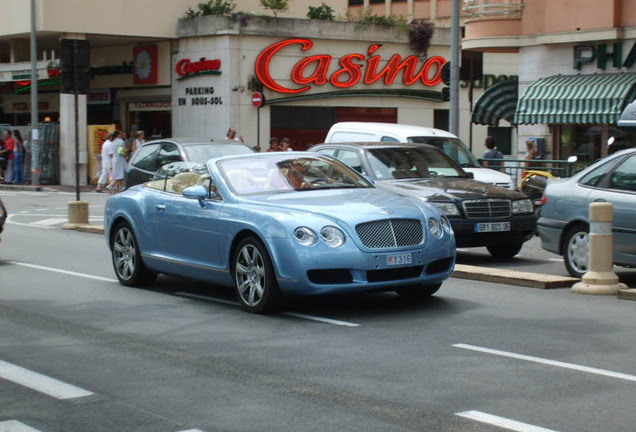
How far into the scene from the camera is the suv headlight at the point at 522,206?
14148 millimetres

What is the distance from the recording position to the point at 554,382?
695cm

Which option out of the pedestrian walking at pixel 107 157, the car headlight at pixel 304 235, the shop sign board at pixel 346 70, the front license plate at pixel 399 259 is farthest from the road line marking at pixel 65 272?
the shop sign board at pixel 346 70

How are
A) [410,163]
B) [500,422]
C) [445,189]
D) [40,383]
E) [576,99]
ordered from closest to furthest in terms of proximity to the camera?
1. [500,422]
2. [40,383]
3. [445,189]
4. [410,163]
5. [576,99]

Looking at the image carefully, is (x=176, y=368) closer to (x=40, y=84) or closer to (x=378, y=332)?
(x=378, y=332)

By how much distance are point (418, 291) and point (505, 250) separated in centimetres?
441

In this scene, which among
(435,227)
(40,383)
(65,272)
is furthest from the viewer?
(65,272)

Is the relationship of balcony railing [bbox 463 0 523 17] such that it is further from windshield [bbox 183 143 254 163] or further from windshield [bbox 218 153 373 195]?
windshield [bbox 218 153 373 195]

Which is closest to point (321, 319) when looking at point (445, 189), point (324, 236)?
point (324, 236)

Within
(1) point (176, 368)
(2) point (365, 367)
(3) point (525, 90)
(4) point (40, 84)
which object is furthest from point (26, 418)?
(4) point (40, 84)

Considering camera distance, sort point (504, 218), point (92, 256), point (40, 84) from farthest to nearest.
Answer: point (40, 84) < point (92, 256) < point (504, 218)

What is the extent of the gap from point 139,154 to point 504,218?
826 cm

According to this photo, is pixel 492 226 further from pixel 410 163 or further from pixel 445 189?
pixel 410 163

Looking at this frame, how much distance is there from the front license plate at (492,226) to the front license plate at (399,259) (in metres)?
4.30

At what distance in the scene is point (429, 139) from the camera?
19141 millimetres
